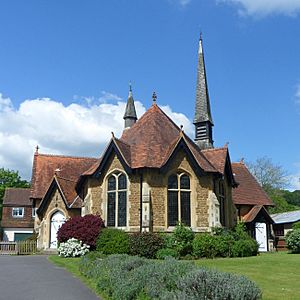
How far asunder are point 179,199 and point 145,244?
4.25 m

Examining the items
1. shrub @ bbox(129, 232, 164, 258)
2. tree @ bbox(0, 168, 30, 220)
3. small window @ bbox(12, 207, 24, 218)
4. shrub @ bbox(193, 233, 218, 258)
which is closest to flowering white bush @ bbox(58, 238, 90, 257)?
shrub @ bbox(129, 232, 164, 258)

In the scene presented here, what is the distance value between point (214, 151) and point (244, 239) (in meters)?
7.34

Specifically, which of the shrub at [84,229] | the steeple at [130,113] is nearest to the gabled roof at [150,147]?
the shrub at [84,229]

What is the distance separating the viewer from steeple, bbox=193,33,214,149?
150ft

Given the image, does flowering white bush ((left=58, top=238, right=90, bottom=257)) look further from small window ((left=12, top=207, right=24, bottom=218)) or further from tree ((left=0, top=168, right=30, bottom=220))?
tree ((left=0, top=168, right=30, bottom=220))

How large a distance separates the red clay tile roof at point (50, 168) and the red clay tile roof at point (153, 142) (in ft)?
29.1

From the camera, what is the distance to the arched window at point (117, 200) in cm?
2850

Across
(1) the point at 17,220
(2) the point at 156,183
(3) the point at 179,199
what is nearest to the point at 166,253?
(3) the point at 179,199

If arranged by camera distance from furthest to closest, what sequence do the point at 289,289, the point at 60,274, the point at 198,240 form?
1. the point at 198,240
2. the point at 60,274
3. the point at 289,289

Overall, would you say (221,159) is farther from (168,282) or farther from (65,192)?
(168,282)

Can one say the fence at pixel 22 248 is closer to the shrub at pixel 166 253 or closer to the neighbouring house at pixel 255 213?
the shrub at pixel 166 253

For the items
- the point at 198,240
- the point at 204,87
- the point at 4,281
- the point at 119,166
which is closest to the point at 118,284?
the point at 4,281

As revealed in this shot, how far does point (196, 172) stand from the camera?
28.8 metres

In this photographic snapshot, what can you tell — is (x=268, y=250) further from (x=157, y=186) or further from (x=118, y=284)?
(x=118, y=284)
